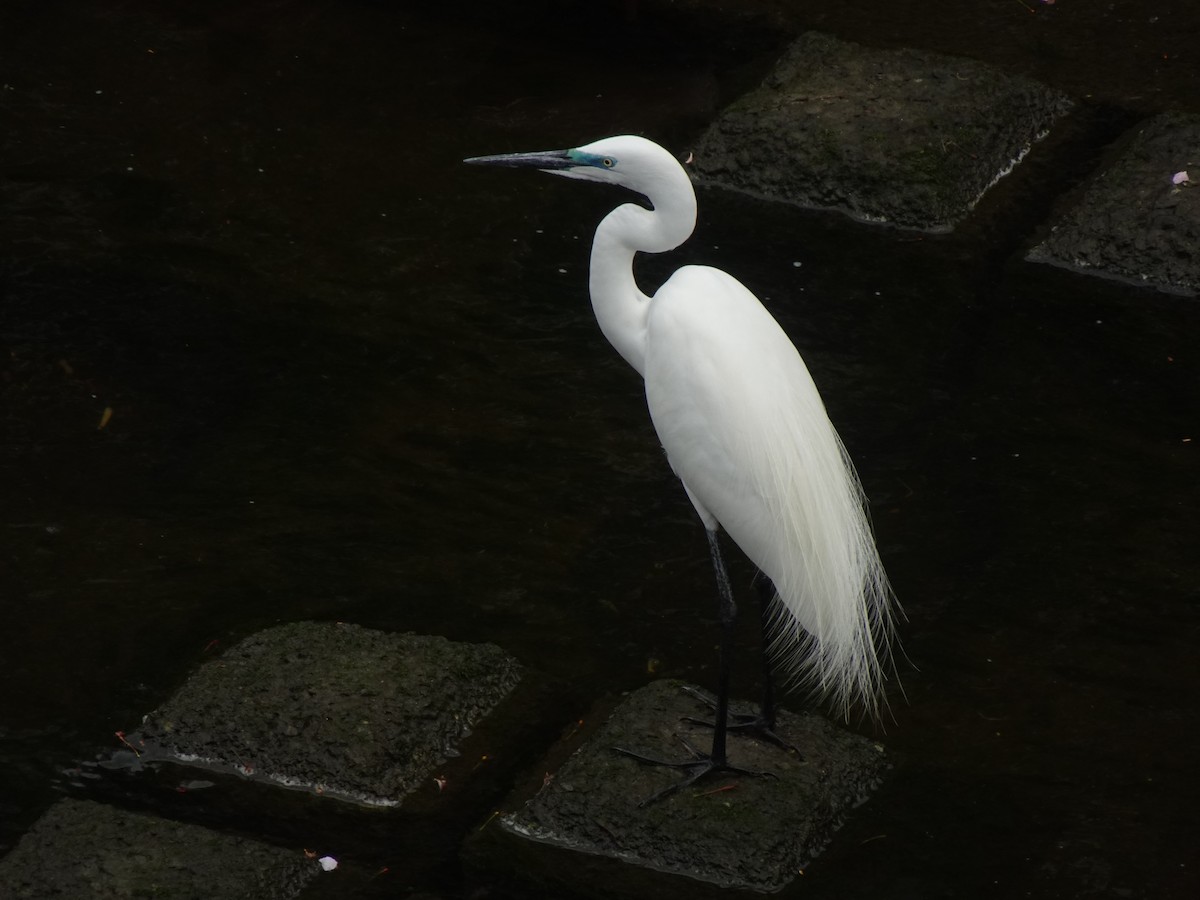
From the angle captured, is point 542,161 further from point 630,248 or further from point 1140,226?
point 1140,226

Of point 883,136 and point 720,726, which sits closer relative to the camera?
point 720,726

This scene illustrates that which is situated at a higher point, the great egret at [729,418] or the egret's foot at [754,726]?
the great egret at [729,418]

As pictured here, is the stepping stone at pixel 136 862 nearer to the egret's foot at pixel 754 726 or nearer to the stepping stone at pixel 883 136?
the egret's foot at pixel 754 726

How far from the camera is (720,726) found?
129 inches

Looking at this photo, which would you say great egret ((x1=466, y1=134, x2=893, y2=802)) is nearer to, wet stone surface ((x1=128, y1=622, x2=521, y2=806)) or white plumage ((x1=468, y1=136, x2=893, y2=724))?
white plumage ((x1=468, y1=136, x2=893, y2=724))

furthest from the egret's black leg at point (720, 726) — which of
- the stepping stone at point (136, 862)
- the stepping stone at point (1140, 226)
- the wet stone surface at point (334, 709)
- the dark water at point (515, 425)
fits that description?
the stepping stone at point (1140, 226)

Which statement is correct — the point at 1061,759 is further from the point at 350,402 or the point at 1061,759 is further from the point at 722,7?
the point at 722,7

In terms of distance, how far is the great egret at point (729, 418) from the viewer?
3146mm

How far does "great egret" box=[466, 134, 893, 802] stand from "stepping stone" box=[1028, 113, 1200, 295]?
92.8 inches

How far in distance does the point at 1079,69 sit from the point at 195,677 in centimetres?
453

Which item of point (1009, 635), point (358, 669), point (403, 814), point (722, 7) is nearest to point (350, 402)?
point (358, 669)

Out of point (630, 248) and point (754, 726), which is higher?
point (630, 248)

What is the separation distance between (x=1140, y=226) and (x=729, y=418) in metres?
2.75

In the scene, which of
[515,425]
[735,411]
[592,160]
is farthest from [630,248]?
[515,425]
